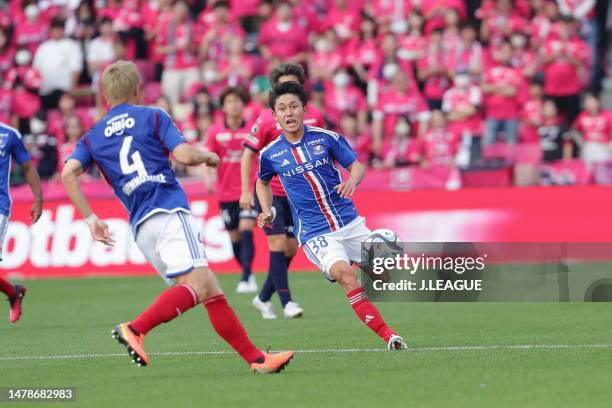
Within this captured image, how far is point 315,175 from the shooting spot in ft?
31.3

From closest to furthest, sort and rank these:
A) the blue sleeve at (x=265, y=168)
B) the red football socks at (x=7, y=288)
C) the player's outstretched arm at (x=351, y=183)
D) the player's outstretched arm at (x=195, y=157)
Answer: the player's outstretched arm at (x=195, y=157)
the player's outstretched arm at (x=351, y=183)
the blue sleeve at (x=265, y=168)
the red football socks at (x=7, y=288)

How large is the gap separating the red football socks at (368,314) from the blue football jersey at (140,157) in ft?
5.84

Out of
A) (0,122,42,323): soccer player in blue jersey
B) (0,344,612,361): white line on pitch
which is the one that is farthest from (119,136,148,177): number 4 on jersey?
(0,122,42,323): soccer player in blue jersey

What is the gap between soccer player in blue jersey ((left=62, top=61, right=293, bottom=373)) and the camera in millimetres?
7789

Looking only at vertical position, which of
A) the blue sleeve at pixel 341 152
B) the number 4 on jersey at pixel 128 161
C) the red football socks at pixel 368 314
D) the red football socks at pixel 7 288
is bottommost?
the red football socks at pixel 7 288

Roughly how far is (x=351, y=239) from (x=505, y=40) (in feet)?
41.8

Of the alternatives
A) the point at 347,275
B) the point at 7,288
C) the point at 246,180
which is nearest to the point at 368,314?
the point at 347,275

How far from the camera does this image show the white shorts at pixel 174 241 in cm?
777

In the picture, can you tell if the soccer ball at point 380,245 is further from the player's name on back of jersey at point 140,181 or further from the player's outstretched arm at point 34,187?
the player's outstretched arm at point 34,187

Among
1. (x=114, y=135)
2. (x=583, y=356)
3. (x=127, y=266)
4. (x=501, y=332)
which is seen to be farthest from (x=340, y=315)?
(x=127, y=266)

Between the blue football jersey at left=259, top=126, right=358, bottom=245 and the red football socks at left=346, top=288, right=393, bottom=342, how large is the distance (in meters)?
0.61

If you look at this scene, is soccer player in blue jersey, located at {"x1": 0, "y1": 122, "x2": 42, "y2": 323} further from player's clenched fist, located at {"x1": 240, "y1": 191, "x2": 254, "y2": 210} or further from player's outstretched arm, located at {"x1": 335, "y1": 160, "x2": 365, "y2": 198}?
player's outstretched arm, located at {"x1": 335, "y1": 160, "x2": 365, "y2": 198}

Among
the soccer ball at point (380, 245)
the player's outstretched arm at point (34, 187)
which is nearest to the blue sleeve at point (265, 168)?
the soccer ball at point (380, 245)

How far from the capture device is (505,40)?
21422mm
